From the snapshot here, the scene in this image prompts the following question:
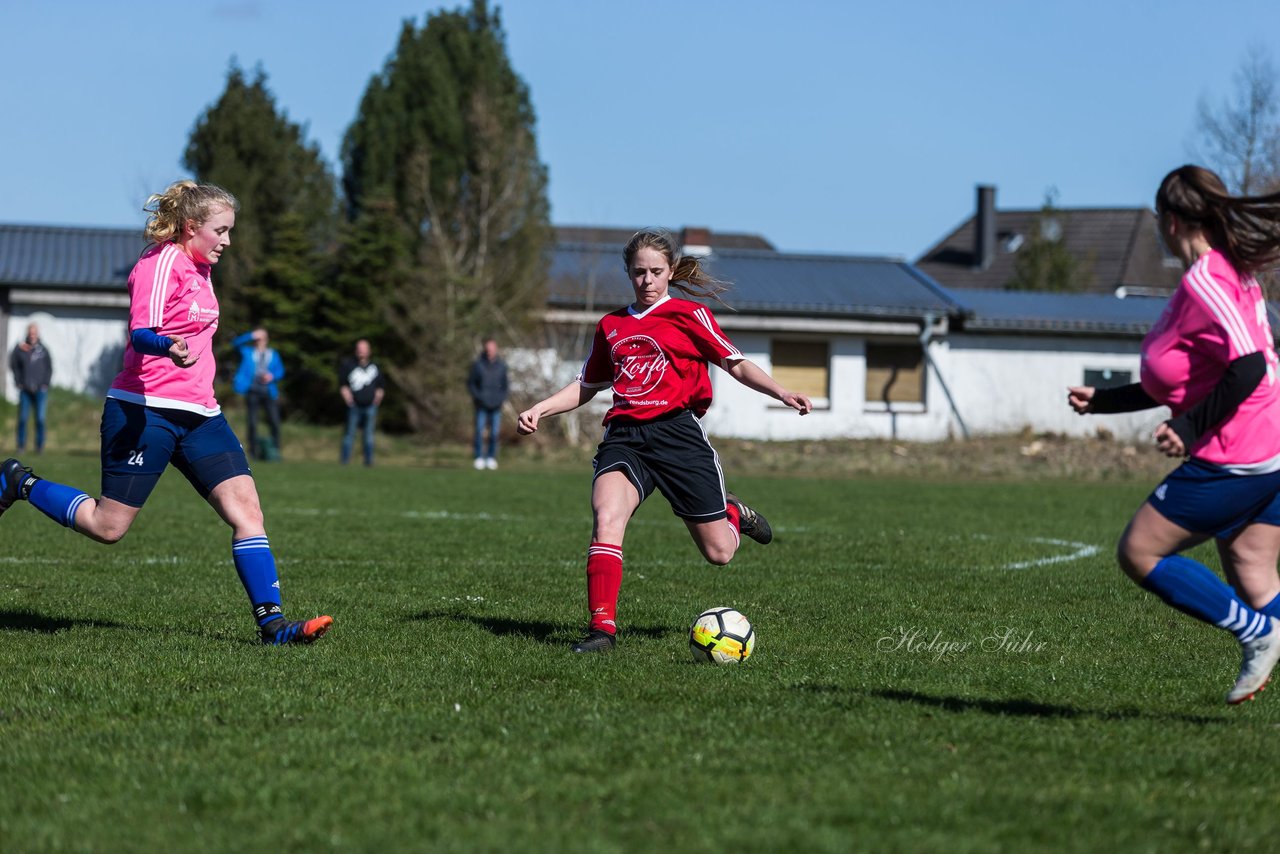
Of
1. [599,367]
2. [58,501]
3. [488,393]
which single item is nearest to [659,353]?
[599,367]

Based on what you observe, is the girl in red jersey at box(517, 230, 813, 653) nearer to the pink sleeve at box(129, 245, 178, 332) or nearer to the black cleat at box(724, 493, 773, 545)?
the black cleat at box(724, 493, 773, 545)

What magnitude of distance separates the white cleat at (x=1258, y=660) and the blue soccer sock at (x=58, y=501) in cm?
500

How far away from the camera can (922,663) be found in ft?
20.1

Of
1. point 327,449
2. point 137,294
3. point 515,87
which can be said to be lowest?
point 327,449

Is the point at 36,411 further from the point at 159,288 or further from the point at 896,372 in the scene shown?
the point at 896,372

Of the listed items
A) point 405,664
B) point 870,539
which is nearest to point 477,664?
point 405,664

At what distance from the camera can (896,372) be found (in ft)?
112

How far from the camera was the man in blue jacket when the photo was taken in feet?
74.3

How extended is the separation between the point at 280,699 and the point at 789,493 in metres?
13.2

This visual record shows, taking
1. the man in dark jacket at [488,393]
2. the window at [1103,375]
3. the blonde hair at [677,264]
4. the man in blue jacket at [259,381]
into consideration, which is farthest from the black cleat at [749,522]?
the window at [1103,375]

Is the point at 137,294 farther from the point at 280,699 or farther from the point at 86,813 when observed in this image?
the point at 86,813

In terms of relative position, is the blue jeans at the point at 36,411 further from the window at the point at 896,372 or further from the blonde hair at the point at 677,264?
the blonde hair at the point at 677,264

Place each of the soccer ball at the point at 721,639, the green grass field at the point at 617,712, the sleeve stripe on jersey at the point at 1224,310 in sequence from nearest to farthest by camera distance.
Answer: the green grass field at the point at 617,712, the sleeve stripe on jersey at the point at 1224,310, the soccer ball at the point at 721,639

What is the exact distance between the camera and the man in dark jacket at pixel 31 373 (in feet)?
75.5
